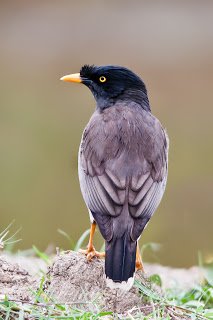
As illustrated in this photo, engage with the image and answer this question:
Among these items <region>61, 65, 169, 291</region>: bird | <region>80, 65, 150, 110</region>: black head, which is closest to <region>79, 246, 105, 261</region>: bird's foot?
<region>61, 65, 169, 291</region>: bird

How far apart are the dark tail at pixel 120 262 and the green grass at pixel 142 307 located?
0.19m

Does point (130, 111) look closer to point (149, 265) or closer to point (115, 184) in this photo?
point (115, 184)

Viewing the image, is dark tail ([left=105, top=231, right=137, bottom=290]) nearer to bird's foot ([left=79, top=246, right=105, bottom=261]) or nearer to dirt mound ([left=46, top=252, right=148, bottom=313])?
dirt mound ([left=46, top=252, right=148, bottom=313])

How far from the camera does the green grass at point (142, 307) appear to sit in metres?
6.99

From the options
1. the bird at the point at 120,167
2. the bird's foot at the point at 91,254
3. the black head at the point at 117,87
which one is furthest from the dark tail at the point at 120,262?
the black head at the point at 117,87

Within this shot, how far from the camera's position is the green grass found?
6.99 meters

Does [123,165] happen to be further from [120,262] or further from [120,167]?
[120,262]

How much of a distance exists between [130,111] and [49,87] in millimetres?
15279

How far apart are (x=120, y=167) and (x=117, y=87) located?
48.8 inches

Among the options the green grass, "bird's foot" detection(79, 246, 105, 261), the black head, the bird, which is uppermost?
the black head

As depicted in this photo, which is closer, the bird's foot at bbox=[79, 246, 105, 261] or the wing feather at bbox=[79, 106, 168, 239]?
the wing feather at bbox=[79, 106, 168, 239]

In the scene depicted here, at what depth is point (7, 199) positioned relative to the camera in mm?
15766

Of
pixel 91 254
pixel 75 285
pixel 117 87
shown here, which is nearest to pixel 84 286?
pixel 75 285

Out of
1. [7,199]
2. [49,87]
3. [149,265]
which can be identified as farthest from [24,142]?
[149,265]
